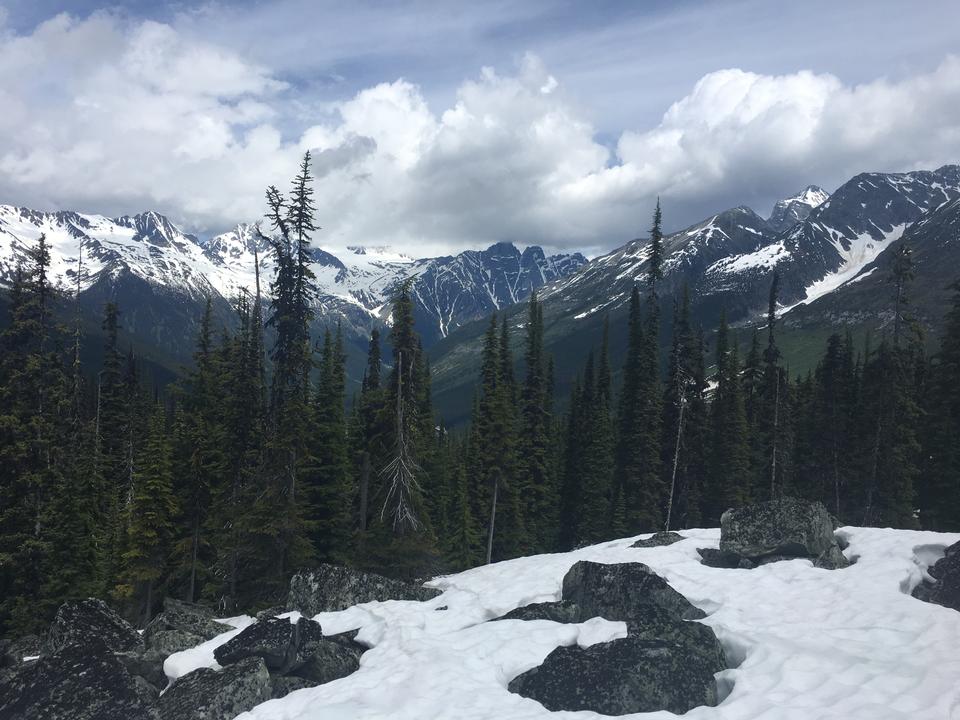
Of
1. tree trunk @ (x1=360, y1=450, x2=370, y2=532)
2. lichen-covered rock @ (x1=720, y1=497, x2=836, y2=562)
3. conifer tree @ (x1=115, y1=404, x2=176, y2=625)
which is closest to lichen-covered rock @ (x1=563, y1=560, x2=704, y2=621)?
lichen-covered rock @ (x1=720, y1=497, x2=836, y2=562)

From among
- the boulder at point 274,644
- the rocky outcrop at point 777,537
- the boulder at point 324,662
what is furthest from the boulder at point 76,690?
the rocky outcrop at point 777,537

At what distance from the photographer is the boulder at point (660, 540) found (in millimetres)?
20938

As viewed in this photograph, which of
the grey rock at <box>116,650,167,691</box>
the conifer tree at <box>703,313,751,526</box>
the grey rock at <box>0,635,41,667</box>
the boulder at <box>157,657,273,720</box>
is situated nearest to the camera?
the boulder at <box>157,657,273,720</box>

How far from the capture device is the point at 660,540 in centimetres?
2116

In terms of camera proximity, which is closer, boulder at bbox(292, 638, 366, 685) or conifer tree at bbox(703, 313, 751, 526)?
boulder at bbox(292, 638, 366, 685)

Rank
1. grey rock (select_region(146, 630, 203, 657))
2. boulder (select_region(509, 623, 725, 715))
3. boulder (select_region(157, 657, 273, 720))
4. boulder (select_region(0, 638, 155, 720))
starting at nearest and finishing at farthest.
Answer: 1. boulder (select_region(509, 623, 725, 715))
2. boulder (select_region(157, 657, 273, 720))
3. boulder (select_region(0, 638, 155, 720))
4. grey rock (select_region(146, 630, 203, 657))

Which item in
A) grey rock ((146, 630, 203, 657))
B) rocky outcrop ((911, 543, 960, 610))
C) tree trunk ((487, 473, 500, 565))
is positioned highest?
rocky outcrop ((911, 543, 960, 610))

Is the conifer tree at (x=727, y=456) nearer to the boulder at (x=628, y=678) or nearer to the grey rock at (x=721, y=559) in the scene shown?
the grey rock at (x=721, y=559)

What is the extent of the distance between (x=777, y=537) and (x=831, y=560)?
68.2 inches

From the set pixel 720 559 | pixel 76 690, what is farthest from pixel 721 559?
pixel 76 690

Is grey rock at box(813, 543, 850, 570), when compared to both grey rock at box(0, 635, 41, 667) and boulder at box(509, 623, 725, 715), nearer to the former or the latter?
boulder at box(509, 623, 725, 715)

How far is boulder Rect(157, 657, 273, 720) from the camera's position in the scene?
11414 millimetres

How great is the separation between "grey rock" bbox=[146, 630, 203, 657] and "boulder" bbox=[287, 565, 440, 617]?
2.88 m

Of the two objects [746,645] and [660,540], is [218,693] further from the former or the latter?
[660,540]
